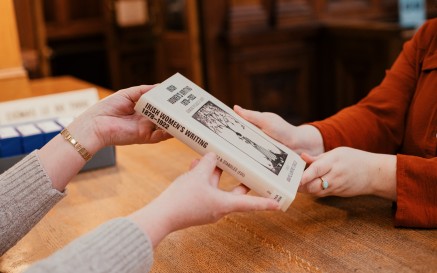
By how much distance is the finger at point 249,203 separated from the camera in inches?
41.4

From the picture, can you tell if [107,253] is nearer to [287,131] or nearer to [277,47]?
[287,131]

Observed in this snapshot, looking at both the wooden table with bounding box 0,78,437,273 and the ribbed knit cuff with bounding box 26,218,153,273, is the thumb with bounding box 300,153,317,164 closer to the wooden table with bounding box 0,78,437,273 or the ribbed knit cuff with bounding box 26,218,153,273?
the wooden table with bounding box 0,78,437,273

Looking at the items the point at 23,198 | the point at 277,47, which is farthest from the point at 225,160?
the point at 277,47

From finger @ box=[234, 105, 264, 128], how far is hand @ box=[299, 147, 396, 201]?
0.20 metres

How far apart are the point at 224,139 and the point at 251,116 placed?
0.75 feet

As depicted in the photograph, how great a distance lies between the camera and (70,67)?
6949 millimetres

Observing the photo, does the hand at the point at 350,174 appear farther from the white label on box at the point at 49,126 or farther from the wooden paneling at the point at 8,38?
the wooden paneling at the point at 8,38

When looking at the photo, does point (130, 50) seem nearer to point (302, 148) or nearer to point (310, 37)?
point (310, 37)

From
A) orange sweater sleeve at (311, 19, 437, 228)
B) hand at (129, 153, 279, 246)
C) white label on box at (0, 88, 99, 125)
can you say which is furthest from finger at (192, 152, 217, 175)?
white label on box at (0, 88, 99, 125)

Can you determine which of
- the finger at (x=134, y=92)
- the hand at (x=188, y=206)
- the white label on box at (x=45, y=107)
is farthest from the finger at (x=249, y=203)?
the white label on box at (x=45, y=107)

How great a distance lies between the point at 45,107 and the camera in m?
2.00

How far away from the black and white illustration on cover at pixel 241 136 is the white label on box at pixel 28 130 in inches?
26.5

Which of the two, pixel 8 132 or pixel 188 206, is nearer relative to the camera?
pixel 188 206

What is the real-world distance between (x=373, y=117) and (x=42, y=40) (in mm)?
3682
